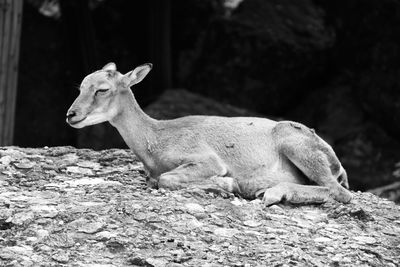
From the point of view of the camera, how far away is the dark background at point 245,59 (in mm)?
17047

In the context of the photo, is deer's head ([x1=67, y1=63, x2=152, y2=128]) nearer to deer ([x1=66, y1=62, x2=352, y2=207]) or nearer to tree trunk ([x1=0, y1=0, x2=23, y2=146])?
deer ([x1=66, y1=62, x2=352, y2=207])

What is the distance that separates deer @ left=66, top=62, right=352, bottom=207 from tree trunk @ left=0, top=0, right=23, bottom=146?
14.0ft

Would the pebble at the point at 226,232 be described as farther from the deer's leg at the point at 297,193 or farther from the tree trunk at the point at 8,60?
the tree trunk at the point at 8,60

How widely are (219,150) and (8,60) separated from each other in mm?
5020

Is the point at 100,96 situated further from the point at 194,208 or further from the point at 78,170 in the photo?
the point at 194,208

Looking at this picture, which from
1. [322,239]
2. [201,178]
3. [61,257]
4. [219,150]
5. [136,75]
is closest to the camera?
[61,257]

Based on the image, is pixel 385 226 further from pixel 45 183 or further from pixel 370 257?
pixel 45 183

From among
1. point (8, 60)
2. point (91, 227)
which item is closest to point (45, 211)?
point (91, 227)

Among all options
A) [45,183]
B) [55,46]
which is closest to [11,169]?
[45,183]

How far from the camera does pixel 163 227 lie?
8711 millimetres

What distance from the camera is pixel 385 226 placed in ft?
31.7

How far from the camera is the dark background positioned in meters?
17.0

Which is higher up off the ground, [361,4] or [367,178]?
[361,4]

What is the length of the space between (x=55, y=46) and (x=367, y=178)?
552 centimetres
